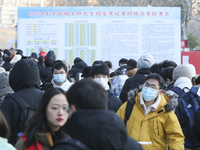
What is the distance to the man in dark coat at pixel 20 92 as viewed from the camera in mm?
3738

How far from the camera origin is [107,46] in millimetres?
13234

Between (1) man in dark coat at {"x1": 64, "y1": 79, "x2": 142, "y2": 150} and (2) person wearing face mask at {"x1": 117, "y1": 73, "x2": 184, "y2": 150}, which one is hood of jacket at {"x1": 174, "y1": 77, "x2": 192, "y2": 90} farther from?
(1) man in dark coat at {"x1": 64, "y1": 79, "x2": 142, "y2": 150}

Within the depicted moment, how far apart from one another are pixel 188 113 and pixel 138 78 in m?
1.51

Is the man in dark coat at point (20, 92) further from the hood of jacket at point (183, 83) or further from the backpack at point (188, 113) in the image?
the hood of jacket at point (183, 83)

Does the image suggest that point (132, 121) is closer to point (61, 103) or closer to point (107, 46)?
point (61, 103)

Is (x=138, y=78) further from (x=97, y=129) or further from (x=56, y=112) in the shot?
(x=97, y=129)

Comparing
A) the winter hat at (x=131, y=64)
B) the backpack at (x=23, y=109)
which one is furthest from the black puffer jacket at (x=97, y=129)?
the winter hat at (x=131, y=64)

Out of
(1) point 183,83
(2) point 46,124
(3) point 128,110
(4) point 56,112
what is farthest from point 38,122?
(1) point 183,83

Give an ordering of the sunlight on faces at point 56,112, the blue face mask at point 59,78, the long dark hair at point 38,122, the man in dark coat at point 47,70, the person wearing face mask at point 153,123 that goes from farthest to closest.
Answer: the man in dark coat at point 47,70 → the blue face mask at point 59,78 → the person wearing face mask at point 153,123 → the sunlight on faces at point 56,112 → the long dark hair at point 38,122

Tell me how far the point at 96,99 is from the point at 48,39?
11465mm

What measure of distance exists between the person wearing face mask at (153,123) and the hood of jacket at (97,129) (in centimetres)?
237

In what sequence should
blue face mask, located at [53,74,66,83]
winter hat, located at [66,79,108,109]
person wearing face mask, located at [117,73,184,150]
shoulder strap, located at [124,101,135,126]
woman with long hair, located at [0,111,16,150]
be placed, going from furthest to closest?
1. blue face mask, located at [53,74,66,83]
2. shoulder strap, located at [124,101,135,126]
3. person wearing face mask, located at [117,73,184,150]
4. woman with long hair, located at [0,111,16,150]
5. winter hat, located at [66,79,108,109]

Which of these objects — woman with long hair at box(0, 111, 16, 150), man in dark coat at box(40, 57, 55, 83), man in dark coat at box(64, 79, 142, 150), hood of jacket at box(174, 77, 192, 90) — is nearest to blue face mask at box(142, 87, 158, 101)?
hood of jacket at box(174, 77, 192, 90)

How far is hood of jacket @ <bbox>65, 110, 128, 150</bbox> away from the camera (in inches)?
72.8
